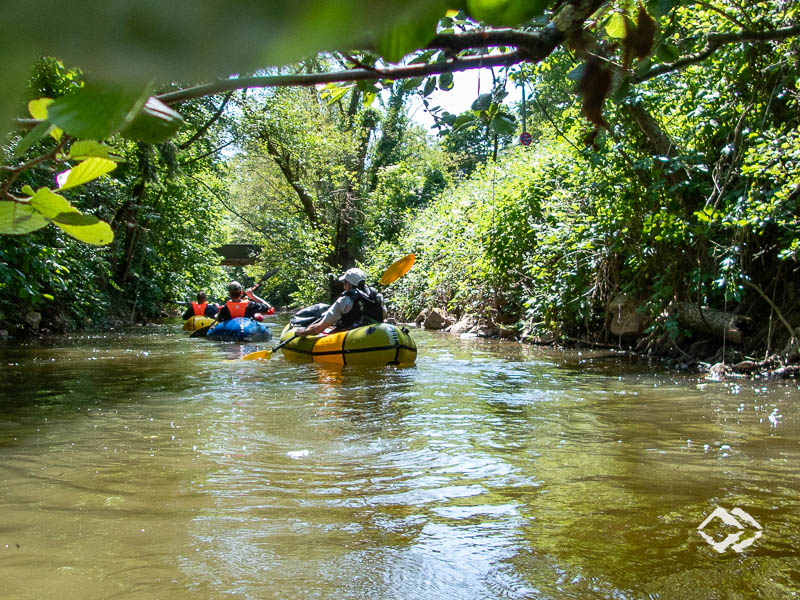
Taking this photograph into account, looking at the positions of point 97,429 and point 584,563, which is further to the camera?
point 97,429

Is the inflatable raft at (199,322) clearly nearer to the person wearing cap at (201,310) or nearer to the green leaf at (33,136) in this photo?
the person wearing cap at (201,310)

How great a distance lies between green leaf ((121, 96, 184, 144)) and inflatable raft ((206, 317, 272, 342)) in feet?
44.9

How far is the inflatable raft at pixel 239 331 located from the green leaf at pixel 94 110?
544 inches

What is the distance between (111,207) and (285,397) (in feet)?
36.9

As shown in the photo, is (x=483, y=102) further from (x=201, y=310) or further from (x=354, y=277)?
(x=201, y=310)

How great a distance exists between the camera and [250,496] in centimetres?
377

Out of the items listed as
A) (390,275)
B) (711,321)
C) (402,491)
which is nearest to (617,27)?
(402,491)

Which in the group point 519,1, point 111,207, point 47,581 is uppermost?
point 111,207

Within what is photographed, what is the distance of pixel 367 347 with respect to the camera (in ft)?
31.3

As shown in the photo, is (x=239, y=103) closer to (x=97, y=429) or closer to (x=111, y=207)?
(x=111, y=207)

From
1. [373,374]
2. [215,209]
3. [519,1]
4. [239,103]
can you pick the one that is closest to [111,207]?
[239,103]

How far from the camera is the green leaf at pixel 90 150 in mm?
611

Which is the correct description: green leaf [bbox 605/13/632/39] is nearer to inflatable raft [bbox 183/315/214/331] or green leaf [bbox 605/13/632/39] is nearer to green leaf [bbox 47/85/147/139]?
green leaf [bbox 47/85/147/139]
